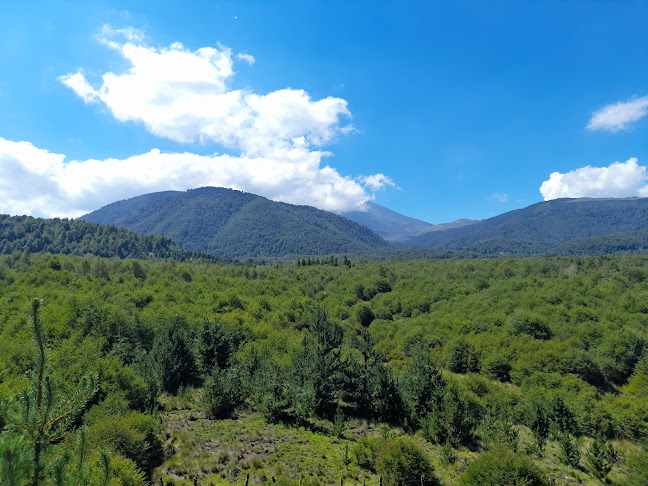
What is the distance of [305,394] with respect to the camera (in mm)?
28312

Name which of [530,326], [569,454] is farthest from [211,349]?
[530,326]

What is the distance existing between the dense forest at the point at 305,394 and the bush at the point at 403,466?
0.27 feet

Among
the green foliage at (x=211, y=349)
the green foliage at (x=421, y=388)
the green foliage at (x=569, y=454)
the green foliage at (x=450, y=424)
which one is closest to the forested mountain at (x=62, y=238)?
the green foliage at (x=211, y=349)

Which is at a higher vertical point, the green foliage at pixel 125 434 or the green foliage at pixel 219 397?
the green foliage at pixel 125 434

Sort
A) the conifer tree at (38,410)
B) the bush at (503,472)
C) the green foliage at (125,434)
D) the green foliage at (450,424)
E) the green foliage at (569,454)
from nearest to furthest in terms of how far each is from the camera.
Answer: the conifer tree at (38,410)
the bush at (503,472)
the green foliage at (125,434)
the green foliage at (569,454)
the green foliage at (450,424)

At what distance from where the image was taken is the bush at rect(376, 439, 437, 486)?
58.0 ft

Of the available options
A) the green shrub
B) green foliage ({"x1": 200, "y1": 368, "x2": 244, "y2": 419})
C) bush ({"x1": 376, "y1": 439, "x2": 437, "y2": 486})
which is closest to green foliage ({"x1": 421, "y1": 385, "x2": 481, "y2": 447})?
the green shrub

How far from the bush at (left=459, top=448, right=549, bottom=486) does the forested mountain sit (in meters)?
202

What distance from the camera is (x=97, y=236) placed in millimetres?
191125

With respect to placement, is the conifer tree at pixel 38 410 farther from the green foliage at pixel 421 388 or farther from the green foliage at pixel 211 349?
the green foliage at pixel 211 349

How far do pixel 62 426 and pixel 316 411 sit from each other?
2971 centimetres

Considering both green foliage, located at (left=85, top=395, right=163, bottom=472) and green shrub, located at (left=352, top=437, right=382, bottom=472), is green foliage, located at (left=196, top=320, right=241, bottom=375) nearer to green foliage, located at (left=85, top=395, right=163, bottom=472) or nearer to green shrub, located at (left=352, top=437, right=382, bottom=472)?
green foliage, located at (left=85, top=395, right=163, bottom=472)

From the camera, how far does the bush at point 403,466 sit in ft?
58.0

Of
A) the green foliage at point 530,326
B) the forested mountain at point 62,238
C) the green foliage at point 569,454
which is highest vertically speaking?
the forested mountain at point 62,238
